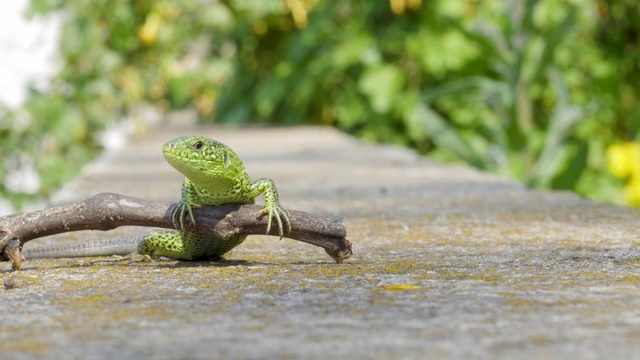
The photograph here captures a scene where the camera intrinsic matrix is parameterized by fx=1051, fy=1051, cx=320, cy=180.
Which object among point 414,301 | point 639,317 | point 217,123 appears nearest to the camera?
point 639,317

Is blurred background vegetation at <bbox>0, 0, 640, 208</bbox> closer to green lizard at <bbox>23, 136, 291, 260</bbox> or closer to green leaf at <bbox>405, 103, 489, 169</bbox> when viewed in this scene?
green leaf at <bbox>405, 103, 489, 169</bbox>

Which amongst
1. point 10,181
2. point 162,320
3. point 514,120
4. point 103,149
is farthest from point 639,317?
point 103,149

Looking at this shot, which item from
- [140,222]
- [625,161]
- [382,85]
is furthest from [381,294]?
[382,85]

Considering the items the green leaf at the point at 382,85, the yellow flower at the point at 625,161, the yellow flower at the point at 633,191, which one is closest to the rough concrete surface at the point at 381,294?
the yellow flower at the point at 633,191

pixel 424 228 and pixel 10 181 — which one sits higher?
pixel 10 181

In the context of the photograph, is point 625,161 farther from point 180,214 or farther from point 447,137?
point 180,214

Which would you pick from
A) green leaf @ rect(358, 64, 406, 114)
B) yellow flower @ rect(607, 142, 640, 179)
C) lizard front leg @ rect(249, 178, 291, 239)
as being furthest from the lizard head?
green leaf @ rect(358, 64, 406, 114)

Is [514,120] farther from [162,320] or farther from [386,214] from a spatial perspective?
[162,320]

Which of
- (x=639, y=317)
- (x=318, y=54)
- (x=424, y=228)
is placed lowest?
(x=639, y=317)
